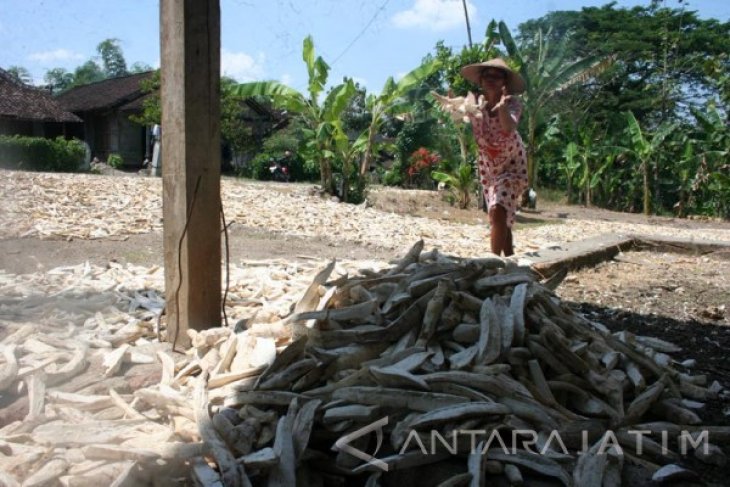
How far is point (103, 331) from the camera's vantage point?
2361 mm

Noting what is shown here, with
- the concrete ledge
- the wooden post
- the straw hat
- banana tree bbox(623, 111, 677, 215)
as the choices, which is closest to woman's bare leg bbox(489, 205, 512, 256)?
the concrete ledge

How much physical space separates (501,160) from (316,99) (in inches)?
275

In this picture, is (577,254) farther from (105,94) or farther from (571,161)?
(105,94)

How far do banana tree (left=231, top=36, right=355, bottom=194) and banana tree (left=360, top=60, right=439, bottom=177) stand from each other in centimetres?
55

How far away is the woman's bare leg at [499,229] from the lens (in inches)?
175

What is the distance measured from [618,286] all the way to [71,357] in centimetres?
344

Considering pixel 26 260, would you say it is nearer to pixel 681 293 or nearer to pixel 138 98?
pixel 681 293

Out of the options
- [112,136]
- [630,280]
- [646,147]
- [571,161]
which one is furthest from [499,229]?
[112,136]

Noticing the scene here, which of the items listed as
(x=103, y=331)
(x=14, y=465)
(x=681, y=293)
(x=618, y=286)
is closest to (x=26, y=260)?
(x=103, y=331)

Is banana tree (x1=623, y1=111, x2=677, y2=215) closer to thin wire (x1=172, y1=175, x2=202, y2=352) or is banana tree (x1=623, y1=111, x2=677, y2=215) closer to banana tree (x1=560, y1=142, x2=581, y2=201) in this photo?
banana tree (x1=560, y1=142, x2=581, y2=201)

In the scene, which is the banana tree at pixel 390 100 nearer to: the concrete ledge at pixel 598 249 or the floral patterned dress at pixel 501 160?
the concrete ledge at pixel 598 249

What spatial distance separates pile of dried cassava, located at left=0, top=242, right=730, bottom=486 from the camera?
5.08ft

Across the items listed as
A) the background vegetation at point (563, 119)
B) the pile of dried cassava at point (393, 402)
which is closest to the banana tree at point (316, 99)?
the background vegetation at point (563, 119)

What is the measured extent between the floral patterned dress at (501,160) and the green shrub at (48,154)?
11.2m
